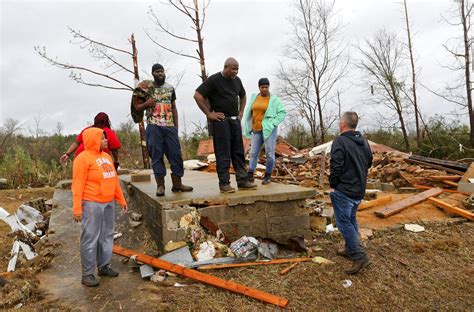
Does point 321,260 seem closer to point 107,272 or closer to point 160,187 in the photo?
point 160,187

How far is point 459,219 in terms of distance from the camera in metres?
6.79

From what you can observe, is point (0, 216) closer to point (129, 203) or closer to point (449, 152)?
point (129, 203)

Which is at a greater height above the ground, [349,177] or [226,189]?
[349,177]

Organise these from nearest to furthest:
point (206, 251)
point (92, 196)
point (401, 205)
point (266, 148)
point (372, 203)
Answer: point (92, 196) → point (206, 251) → point (266, 148) → point (401, 205) → point (372, 203)

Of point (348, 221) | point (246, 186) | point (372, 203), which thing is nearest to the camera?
point (348, 221)

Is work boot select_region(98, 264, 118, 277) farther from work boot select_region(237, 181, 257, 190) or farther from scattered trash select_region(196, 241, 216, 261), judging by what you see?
work boot select_region(237, 181, 257, 190)

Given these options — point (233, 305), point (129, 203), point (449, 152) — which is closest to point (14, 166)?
point (129, 203)

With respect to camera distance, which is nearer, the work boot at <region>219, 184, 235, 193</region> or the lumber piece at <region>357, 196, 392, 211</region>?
the work boot at <region>219, 184, 235, 193</region>

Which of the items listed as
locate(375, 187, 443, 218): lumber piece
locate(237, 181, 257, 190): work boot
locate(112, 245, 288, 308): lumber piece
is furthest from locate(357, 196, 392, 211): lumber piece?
locate(112, 245, 288, 308): lumber piece

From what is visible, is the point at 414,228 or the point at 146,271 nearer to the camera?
the point at 146,271

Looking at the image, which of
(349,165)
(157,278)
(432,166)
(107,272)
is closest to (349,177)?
(349,165)

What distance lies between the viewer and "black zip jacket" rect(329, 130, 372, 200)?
14.0 ft

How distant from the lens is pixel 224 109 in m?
5.16

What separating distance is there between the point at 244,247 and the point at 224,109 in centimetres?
184
